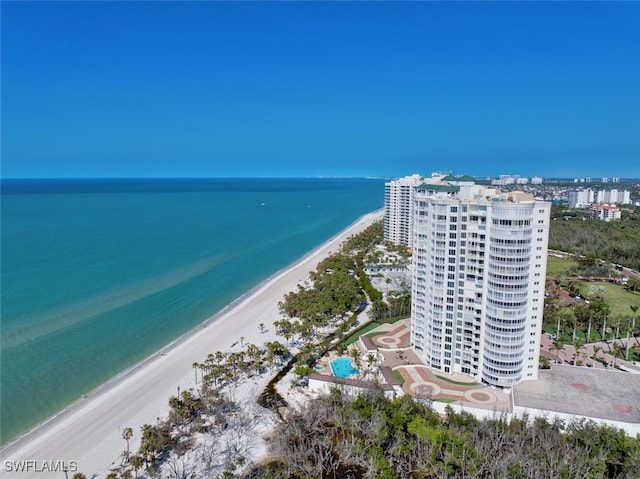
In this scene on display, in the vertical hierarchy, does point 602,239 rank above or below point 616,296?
above

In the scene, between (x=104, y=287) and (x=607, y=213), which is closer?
(x=104, y=287)

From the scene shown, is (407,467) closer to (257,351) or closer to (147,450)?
(147,450)

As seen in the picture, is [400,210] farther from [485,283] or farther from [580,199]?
[580,199]

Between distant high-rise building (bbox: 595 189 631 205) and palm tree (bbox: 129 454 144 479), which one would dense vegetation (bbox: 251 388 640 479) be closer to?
palm tree (bbox: 129 454 144 479)

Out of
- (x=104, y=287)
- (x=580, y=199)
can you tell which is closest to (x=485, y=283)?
(x=104, y=287)

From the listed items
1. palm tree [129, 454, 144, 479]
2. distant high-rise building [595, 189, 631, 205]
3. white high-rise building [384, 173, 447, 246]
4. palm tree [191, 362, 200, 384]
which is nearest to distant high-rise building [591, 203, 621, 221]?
distant high-rise building [595, 189, 631, 205]

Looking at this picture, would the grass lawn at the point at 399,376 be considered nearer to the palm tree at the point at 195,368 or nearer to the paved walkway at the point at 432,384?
the paved walkway at the point at 432,384

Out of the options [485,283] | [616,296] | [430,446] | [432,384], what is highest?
[485,283]

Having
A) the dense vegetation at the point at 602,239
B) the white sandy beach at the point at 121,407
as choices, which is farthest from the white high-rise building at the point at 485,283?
the dense vegetation at the point at 602,239
